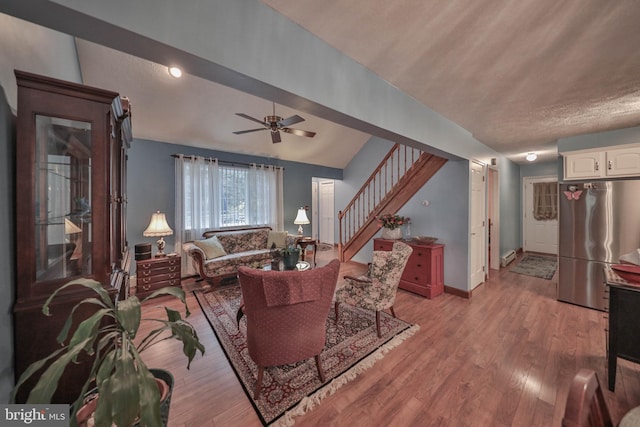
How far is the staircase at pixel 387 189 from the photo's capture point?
3.84 m

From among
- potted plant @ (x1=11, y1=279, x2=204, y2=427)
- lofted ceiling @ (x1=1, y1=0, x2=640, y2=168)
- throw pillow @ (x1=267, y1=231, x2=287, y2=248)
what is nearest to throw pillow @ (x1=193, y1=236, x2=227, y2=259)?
throw pillow @ (x1=267, y1=231, x2=287, y2=248)

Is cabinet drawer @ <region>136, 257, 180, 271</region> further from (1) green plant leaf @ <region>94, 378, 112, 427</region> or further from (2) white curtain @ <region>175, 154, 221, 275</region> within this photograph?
(1) green plant leaf @ <region>94, 378, 112, 427</region>

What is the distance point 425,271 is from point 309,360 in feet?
7.26

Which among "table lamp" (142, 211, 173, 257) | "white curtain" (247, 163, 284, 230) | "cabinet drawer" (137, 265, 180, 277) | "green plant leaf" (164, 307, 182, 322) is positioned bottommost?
"cabinet drawer" (137, 265, 180, 277)

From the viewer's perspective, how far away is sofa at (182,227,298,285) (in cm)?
377

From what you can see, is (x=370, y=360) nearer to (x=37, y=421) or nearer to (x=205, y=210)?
(x=37, y=421)

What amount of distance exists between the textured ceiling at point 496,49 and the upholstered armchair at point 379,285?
164 centimetres

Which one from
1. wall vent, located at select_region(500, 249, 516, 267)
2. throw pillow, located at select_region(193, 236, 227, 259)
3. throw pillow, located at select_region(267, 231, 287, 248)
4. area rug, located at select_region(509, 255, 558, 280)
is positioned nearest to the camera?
throw pillow, located at select_region(193, 236, 227, 259)

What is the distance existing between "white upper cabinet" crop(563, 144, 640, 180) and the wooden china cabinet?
5.07 m

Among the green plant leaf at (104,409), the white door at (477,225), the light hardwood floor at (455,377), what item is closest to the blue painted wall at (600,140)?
the white door at (477,225)

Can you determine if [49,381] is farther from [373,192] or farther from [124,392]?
[373,192]

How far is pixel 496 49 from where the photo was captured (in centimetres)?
161

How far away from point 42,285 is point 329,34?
2137 millimetres

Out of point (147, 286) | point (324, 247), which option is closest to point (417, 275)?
point (324, 247)
